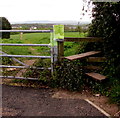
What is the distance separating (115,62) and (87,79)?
987 millimetres

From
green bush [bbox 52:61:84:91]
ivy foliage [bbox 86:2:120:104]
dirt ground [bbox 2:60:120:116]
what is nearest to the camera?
dirt ground [bbox 2:60:120:116]

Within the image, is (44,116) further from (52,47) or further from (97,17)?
(97,17)

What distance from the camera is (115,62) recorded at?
15.9ft

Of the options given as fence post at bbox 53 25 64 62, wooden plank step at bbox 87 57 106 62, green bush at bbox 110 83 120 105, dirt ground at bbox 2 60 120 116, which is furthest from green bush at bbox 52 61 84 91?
green bush at bbox 110 83 120 105

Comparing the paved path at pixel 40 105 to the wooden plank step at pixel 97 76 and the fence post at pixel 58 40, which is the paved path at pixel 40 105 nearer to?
the wooden plank step at pixel 97 76

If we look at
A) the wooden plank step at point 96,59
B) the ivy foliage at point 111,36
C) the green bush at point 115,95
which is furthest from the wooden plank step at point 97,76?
the green bush at point 115,95

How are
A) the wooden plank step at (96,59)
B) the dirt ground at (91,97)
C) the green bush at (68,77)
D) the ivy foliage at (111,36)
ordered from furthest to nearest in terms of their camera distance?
the wooden plank step at (96,59) → the ivy foliage at (111,36) → the green bush at (68,77) → the dirt ground at (91,97)

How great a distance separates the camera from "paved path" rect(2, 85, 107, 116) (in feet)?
11.0

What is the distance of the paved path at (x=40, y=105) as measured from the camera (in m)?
3.35

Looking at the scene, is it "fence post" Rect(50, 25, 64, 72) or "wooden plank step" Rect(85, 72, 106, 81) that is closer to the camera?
"wooden plank step" Rect(85, 72, 106, 81)

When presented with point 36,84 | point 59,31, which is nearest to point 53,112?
point 36,84

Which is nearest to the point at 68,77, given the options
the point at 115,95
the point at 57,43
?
the point at 57,43

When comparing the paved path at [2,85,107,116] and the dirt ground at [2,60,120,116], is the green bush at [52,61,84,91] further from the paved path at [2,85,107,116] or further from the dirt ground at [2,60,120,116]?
the paved path at [2,85,107,116]

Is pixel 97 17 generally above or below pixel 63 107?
above
